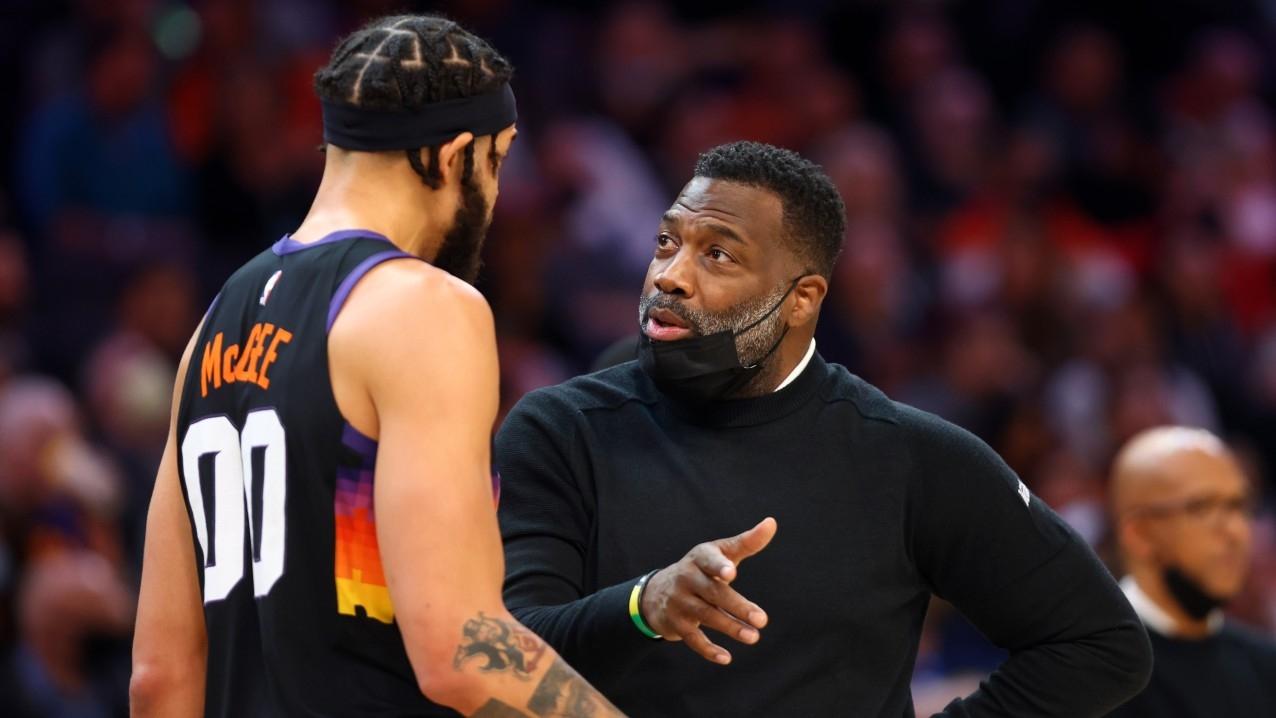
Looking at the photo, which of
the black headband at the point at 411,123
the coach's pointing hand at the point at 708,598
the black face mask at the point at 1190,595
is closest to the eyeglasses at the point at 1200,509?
the black face mask at the point at 1190,595

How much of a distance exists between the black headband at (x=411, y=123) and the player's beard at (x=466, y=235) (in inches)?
4.0

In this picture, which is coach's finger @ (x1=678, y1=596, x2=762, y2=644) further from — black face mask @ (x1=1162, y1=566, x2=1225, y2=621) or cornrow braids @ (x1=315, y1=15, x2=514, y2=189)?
black face mask @ (x1=1162, y1=566, x2=1225, y2=621)

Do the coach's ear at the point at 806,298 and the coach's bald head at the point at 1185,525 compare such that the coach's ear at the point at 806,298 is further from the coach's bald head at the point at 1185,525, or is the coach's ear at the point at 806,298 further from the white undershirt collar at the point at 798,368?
the coach's bald head at the point at 1185,525

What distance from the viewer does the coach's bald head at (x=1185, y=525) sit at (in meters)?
5.04

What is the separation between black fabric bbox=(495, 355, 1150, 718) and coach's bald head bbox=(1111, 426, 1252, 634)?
5.37 feet

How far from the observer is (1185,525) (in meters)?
5.11

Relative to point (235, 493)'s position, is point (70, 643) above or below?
below

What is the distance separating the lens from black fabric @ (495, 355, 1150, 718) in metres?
3.29

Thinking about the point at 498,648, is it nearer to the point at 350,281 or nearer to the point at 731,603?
the point at 731,603

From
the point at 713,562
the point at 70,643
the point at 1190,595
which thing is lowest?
the point at 70,643

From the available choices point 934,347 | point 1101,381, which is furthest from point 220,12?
point 1101,381

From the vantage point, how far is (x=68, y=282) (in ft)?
24.5

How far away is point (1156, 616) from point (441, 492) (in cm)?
304

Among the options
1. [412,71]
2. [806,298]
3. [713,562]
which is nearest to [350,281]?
[412,71]
